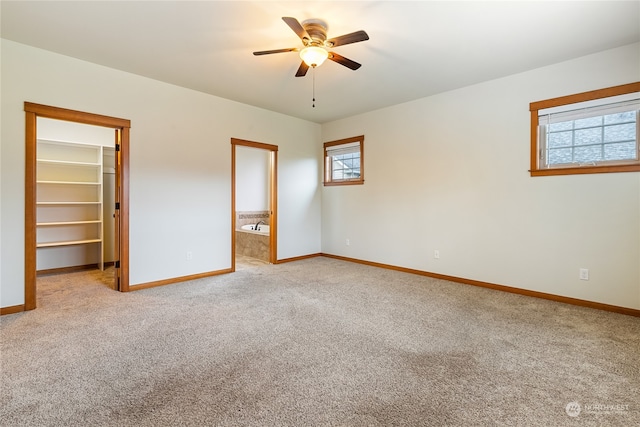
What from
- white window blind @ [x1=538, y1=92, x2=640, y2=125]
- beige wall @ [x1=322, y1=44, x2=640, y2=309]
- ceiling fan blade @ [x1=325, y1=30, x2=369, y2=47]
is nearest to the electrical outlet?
beige wall @ [x1=322, y1=44, x2=640, y2=309]

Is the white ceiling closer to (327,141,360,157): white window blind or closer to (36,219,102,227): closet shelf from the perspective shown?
(327,141,360,157): white window blind

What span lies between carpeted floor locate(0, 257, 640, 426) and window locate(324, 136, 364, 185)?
271 cm

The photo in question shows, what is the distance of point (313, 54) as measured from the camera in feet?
8.59

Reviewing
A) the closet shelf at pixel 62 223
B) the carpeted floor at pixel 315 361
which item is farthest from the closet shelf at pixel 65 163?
the carpeted floor at pixel 315 361

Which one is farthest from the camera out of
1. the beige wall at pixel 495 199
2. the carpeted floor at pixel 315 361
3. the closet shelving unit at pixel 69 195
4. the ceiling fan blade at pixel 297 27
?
the closet shelving unit at pixel 69 195

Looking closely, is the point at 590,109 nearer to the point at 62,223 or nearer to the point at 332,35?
the point at 332,35

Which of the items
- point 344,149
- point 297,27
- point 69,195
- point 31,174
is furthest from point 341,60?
point 69,195

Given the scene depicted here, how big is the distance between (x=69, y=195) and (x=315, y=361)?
498cm

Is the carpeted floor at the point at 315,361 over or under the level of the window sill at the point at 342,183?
under

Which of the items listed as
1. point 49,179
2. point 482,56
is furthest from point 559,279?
point 49,179

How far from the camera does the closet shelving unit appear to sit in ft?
14.7

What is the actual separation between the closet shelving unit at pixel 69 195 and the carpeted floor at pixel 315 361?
5.15ft

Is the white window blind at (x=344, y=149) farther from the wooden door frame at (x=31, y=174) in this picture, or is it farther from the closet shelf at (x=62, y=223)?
the closet shelf at (x=62, y=223)

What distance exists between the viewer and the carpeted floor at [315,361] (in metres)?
1.60
